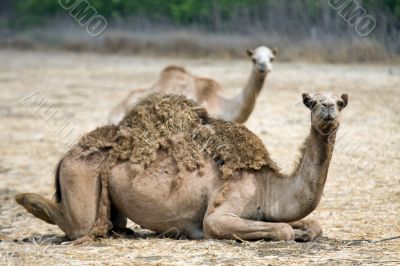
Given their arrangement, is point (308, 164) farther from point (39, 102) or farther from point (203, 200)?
point (39, 102)

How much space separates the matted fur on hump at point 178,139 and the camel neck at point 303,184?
10.8 inches

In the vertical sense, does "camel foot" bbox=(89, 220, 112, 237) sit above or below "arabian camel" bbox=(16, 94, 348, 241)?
below

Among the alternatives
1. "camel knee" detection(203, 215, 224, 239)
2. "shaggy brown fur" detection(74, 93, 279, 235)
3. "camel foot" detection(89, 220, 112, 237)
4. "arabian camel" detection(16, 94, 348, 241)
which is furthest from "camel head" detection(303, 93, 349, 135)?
"camel foot" detection(89, 220, 112, 237)

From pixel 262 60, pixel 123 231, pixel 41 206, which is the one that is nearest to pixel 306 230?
pixel 123 231

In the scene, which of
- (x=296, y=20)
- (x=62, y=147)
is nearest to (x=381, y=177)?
(x=62, y=147)

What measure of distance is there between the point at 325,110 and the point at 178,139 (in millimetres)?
1613

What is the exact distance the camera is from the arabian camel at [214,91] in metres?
15.0

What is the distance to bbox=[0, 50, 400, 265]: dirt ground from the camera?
7.58 m

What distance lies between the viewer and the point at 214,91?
1551cm

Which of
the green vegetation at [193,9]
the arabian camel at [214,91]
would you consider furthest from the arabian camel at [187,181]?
the green vegetation at [193,9]

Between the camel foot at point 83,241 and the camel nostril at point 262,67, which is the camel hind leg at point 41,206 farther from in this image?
the camel nostril at point 262,67

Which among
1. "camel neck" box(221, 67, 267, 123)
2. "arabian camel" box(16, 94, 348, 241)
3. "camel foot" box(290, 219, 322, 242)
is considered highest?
"camel neck" box(221, 67, 267, 123)

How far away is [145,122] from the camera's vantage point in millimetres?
8727

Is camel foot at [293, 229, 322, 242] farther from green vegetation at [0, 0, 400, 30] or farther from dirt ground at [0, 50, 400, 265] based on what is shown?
green vegetation at [0, 0, 400, 30]
